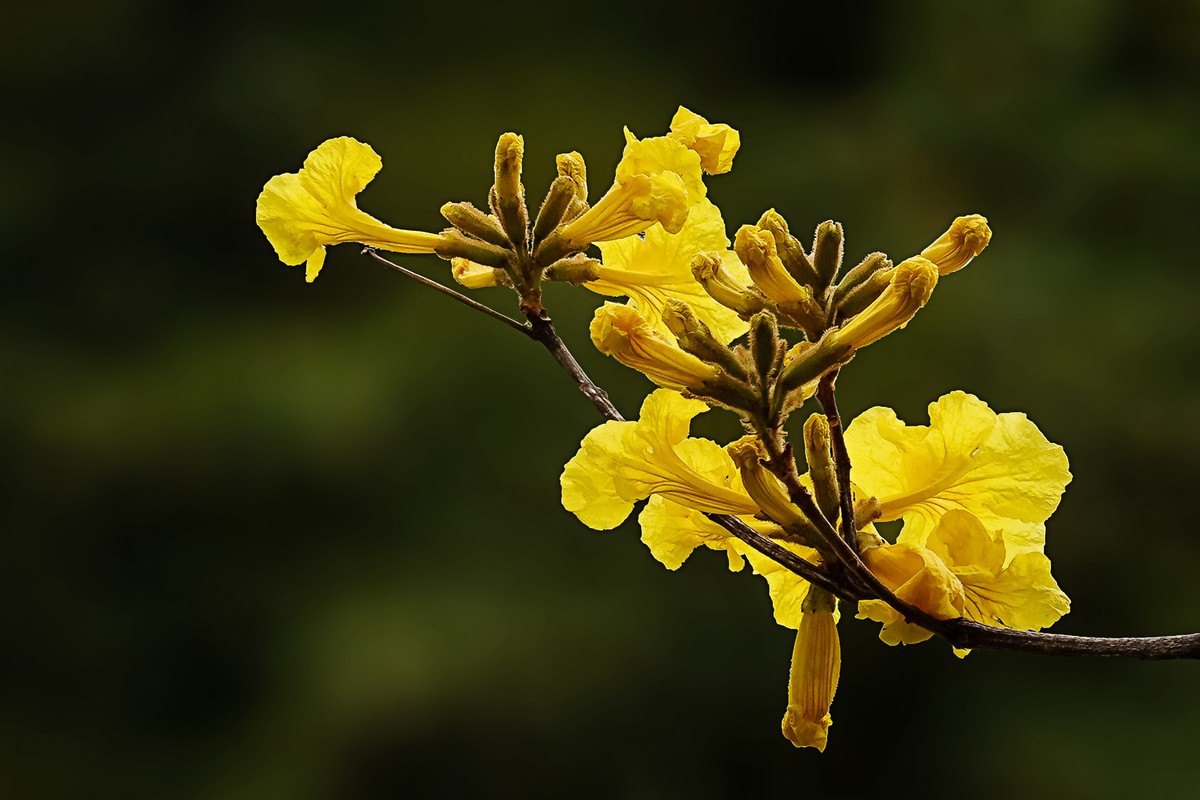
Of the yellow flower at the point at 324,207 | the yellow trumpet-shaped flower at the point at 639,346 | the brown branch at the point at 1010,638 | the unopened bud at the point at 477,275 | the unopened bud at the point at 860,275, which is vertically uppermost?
the yellow flower at the point at 324,207

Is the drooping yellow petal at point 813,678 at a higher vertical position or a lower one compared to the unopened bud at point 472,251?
lower

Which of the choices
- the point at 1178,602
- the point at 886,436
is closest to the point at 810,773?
the point at 1178,602

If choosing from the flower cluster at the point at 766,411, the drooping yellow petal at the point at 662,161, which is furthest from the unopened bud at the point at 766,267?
the drooping yellow petal at the point at 662,161

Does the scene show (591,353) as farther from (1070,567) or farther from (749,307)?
(749,307)

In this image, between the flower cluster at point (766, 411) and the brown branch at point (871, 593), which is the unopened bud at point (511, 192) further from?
the brown branch at point (871, 593)

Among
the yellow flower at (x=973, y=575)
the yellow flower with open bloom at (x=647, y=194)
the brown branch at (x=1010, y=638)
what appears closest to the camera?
the brown branch at (x=1010, y=638)

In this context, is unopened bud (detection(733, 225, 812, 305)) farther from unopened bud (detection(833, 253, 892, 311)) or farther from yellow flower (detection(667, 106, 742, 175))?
yellow flower (detection(667, 106, 742, 175))
